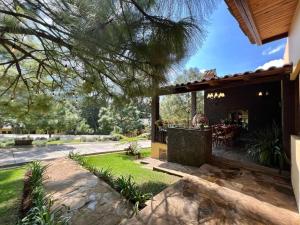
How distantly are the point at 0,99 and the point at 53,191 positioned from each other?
277 centimetres

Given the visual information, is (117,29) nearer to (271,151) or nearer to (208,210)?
(208,210)

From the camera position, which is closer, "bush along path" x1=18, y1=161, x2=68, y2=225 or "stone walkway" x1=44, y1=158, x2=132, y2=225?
"bush along path" x1=18, y1=161, x2=68, y2=225

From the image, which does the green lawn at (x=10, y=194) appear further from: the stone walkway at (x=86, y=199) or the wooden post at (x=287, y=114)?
the wooden post at (x=287, y=114)

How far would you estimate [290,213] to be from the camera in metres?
3.65

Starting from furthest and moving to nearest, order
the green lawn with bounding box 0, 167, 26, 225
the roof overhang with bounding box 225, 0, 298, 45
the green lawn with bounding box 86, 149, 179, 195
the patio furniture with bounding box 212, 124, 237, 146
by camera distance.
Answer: the patio furniture with bounding box 212, 124, 237, 146 < the green lawn with bounding box 86, 149, 179, 195 < the green lawn with bounding box 0, 167, 26, 225 < the roof overhang with bounding box 225, 0, 298, 45

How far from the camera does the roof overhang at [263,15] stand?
3.12 m

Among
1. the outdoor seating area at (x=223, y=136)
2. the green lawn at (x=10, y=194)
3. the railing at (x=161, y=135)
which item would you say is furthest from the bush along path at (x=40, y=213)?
the outdoor seating area at (x=223, y=136)

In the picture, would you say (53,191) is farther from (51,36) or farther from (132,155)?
(132,155)

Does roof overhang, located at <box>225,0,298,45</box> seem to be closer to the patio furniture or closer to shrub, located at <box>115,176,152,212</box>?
shrub, located at <box>115,176,152,212</box>

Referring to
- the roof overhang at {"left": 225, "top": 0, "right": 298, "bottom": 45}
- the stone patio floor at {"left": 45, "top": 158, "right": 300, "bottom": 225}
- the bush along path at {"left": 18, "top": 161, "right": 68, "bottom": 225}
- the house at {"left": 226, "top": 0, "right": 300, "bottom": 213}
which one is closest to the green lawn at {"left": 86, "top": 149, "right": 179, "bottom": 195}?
the stone patio floor at {"left": 45, "top": 158, "right": 300, "bottom": 225}

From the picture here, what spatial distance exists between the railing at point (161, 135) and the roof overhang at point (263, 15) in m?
4.87

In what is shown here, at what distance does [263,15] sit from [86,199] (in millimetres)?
5183

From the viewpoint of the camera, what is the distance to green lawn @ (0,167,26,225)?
440cm

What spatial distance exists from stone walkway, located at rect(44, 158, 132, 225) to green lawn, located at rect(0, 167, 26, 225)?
0.74m
